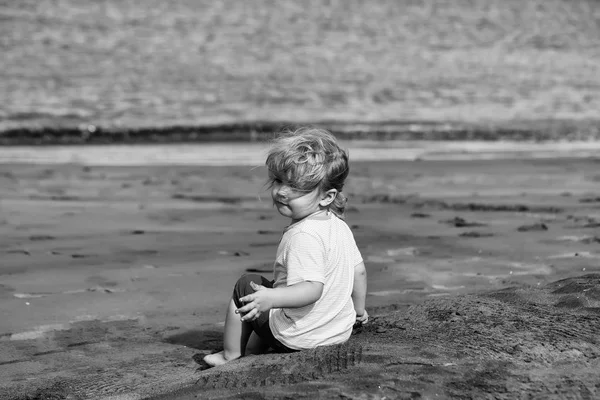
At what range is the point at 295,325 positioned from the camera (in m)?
3.56

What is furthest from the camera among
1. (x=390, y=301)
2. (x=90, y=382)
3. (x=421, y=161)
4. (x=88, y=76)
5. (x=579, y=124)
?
(x=88, y=76)

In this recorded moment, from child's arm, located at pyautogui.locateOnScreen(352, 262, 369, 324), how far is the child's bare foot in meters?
0.61

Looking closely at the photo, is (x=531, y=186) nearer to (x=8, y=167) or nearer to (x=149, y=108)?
(x=8, y=167)

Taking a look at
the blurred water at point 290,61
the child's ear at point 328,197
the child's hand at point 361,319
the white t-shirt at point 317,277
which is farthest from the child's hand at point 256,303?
the blurred water at point 290,61

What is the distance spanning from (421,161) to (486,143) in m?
3.00

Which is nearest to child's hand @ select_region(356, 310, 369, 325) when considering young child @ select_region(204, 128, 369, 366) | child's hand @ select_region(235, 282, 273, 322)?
young child @ select_region(204, 128, 369, 366)

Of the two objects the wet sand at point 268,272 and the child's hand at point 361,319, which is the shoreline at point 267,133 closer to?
the wet sand at point 268,272

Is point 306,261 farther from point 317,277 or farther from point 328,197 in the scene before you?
point 328,197

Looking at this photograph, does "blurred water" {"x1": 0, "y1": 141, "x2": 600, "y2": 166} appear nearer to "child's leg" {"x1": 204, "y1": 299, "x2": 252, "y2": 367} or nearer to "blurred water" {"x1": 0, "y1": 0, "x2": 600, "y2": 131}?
"blurred water" {"x1": 0, "y1": 0, "x2": 600, "y2": 131}

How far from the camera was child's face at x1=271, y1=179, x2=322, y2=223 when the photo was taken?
3.51 m

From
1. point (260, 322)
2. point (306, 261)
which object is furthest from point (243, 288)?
point (306, 261)

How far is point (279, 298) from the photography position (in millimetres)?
3328

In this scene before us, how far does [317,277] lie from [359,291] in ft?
1.67

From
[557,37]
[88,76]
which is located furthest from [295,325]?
[557,37]
